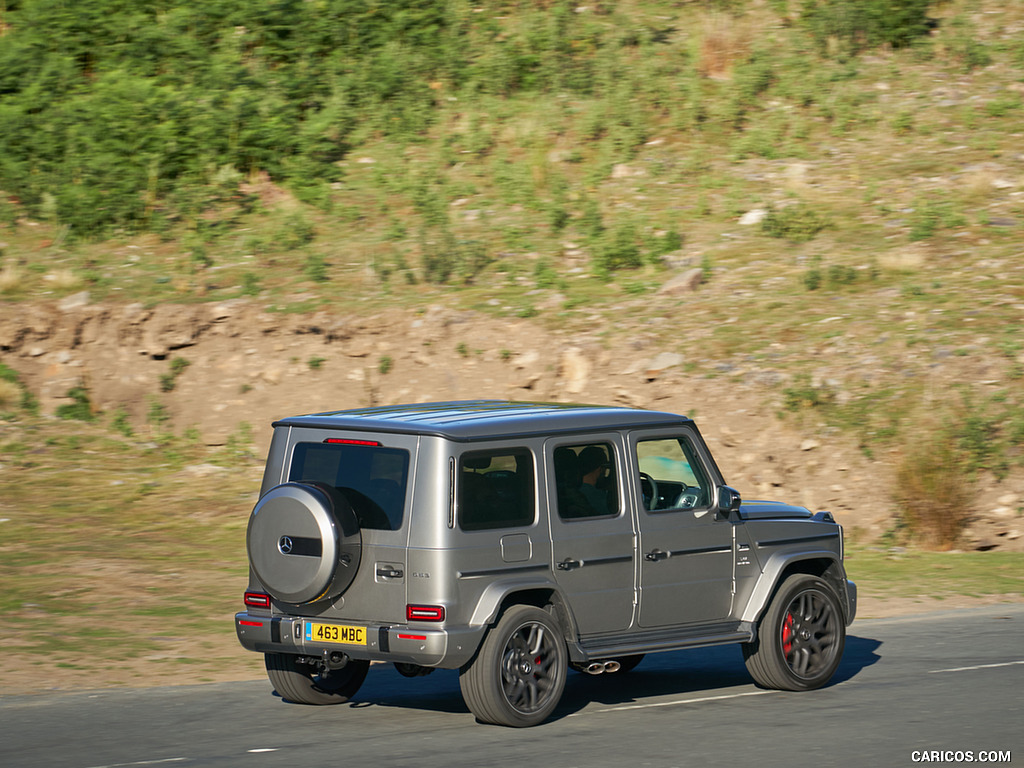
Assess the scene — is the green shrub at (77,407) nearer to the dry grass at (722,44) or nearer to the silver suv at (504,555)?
the silver suv at (504,555)

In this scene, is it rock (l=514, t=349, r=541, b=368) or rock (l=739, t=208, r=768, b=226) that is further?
rock (l=739, t=208, r=768, b=226)

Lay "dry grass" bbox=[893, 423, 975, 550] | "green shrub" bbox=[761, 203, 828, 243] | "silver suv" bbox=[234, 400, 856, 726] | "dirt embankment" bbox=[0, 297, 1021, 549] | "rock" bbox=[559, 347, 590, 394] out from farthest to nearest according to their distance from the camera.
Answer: "green shrub" bbox=[761, 203, 828, 243], "rock" bbox=[559, 347, 590, 394], "dirt embankment" bbox=[0, 297, 1021, 549], "dry grass" bbox=[893, 423, 975, 550], "silver suv" bbox=[234, 400, 856, 726]

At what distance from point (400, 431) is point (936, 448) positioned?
1071 centimetres

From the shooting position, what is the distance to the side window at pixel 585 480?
823cm

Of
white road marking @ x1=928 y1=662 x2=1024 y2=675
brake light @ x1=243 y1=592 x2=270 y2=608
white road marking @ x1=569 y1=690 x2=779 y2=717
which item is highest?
brake light @ x1=243 y1=592 x2=270 y2=608

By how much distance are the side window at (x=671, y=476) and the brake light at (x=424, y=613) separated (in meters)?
1.71

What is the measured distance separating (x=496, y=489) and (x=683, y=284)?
45.8ft

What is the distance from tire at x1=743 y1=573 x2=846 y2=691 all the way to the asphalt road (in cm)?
13

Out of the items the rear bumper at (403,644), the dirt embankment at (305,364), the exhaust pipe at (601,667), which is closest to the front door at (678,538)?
the exhaust pipe at (601,667)

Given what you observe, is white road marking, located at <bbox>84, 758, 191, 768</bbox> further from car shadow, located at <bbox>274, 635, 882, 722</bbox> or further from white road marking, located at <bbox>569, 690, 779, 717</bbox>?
white road marking, located at <bbox>569, 690, 779, 717</bbox>

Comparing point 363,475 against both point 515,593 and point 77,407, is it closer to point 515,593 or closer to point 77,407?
point 515,593

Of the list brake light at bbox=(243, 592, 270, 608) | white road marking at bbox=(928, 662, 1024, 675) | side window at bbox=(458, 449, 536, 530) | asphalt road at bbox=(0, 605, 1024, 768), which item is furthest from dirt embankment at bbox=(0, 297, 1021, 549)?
brake light at bbox=(243, 592, 270, 608)

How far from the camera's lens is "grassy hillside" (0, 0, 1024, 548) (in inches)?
778

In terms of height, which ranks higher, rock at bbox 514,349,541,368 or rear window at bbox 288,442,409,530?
rock at bbox 514,349,541,368
